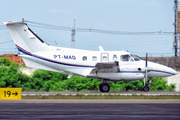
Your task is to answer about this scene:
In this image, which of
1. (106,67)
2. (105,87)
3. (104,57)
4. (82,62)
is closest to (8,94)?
(82,62)

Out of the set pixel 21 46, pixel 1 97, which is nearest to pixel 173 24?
pixel 21 46

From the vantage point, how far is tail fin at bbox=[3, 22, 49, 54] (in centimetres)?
2338

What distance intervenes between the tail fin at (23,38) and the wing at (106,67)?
4.89m

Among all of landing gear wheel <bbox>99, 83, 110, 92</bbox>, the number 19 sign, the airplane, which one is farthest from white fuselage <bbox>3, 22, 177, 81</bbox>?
the number 19 sign

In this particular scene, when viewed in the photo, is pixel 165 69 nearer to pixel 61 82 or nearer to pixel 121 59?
pixel 121 59

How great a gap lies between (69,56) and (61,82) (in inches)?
212

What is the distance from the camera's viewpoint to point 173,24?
54125 mm

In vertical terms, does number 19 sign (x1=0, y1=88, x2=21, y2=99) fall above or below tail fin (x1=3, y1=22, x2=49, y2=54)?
below

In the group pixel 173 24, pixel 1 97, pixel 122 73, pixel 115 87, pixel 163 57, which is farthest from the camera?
pixel 173 24

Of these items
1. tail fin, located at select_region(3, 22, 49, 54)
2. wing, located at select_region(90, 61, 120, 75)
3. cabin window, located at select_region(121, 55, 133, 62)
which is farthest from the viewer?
tail fin, located at select_region(3, 22, 49, 54)

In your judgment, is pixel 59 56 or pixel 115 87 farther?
pixel 115 87

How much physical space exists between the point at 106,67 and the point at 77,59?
2.55 metres

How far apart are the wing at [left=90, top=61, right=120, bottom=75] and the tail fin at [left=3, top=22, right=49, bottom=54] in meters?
4.89

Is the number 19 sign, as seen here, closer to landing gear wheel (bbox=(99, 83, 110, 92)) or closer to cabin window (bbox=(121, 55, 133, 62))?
landing gear wheel (bbox=(99, 83, 110, 92))
